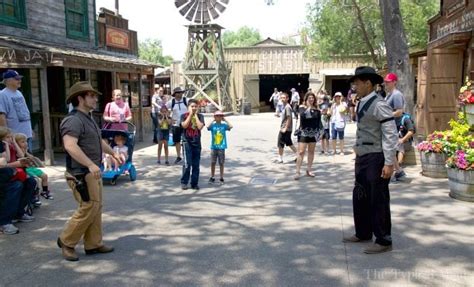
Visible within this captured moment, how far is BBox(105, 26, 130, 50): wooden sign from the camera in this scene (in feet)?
53.0

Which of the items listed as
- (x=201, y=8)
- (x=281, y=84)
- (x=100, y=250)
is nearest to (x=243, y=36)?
(x=281, y=84)

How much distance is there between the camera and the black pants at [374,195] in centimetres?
484

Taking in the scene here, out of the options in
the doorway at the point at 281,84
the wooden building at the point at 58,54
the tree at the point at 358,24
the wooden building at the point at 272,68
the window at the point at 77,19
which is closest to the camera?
the wooden building at the point at 58,54

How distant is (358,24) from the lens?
21.4 m

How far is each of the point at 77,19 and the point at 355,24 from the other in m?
12.9

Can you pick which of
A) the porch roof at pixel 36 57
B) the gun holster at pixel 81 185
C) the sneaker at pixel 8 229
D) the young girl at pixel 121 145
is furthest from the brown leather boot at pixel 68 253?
the porch roof at pixel 36 57

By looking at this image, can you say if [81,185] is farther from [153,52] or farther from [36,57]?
[153,52]

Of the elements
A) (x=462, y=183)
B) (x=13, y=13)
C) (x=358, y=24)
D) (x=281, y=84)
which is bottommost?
(x=462, y=183)

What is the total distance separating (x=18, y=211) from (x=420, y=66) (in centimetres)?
1196

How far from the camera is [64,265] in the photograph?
4676mm

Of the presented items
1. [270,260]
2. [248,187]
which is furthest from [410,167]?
[270,260]

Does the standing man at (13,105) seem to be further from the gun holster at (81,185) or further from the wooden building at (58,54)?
the gun holster at (81,185)

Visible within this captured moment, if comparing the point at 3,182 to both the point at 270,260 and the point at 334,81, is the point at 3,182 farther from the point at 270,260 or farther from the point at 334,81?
the point at 334,81

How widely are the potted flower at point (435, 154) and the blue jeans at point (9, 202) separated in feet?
22.1
